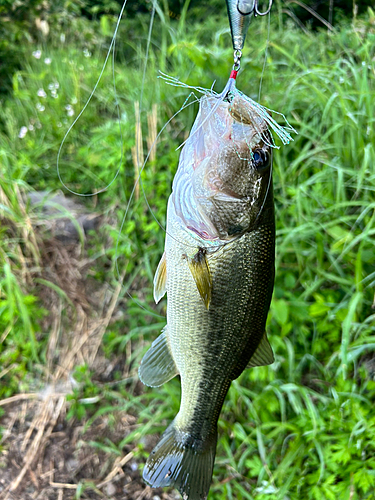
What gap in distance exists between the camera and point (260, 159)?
101 cm

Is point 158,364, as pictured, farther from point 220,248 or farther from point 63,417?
point 63,417

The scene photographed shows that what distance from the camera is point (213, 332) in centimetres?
112

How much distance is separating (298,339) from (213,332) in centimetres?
106

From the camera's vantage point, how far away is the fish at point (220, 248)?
1000mm

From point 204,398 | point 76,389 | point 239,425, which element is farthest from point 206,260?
point 76,389

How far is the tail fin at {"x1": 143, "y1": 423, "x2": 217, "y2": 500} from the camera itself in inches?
48.2

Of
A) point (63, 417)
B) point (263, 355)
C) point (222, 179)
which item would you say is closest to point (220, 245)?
point (222, 179)

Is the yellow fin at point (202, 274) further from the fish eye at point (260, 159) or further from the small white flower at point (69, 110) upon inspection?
the small white flower at point (69, 110)

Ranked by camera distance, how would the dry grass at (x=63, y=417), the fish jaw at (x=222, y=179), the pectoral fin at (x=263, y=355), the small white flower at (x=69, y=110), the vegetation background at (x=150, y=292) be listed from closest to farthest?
the fish jaw at (x=222, y=179)
the pectoral fin at (x=263, y=355)
the vegetation background at (x=150, y=292)
the dry grass at (x=63, y=417)
the small white flower at (x=69, y=110)

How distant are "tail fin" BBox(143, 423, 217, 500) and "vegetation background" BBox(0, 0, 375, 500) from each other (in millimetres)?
596

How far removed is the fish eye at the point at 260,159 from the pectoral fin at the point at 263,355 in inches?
21.1

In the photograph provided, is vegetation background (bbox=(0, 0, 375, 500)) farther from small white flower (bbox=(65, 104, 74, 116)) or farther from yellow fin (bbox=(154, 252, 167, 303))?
yellow fin (bbox=(154, 252, 167, 303))

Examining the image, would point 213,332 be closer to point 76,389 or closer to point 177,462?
point 177,462

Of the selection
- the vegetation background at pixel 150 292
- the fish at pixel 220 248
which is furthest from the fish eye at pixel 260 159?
the vegetation background at pixel 150 292
